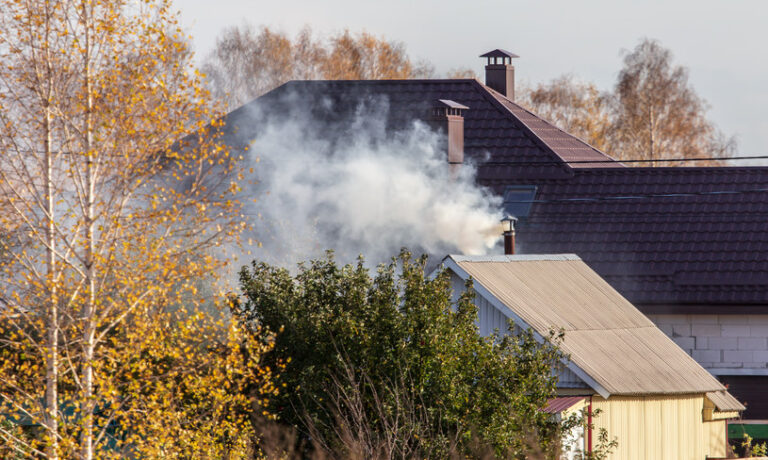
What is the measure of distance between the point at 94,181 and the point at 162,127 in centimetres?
107

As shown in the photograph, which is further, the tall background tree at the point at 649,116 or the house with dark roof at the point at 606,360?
the tall background tree at the point at 649,116

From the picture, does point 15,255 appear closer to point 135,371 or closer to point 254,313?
point 135,371

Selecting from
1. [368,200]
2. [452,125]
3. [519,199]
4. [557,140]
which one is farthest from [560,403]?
[557,140]

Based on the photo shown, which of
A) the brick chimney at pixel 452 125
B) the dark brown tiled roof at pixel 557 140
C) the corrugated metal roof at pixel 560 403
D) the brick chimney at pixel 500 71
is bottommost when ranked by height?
the corrugated metal roof at pixel 560 403

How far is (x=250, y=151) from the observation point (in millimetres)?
33062

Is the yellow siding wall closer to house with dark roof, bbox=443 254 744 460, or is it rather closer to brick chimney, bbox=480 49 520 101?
house with dark roof, bbox=443 254 744 460

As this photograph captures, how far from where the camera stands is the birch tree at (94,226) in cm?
1596

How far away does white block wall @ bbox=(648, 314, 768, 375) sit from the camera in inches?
1039

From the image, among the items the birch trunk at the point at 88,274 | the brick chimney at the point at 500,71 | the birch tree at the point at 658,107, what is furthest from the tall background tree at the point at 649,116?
the birch trunk at the point at 88,274

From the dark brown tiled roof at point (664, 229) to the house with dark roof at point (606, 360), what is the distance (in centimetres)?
408

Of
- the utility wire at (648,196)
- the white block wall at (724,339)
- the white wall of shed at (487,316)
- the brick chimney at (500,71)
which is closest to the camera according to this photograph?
the white wall of shed at (487,316)

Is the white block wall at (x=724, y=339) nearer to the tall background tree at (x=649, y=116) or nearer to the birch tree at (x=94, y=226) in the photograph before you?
the birch tree at (x=94, y=226)

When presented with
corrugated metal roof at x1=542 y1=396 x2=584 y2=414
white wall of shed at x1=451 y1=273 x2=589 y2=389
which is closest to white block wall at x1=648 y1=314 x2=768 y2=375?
white wall of shed at x1=451 y1=273 x2=589 y2=389

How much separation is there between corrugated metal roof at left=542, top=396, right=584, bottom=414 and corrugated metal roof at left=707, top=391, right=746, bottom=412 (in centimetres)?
500
